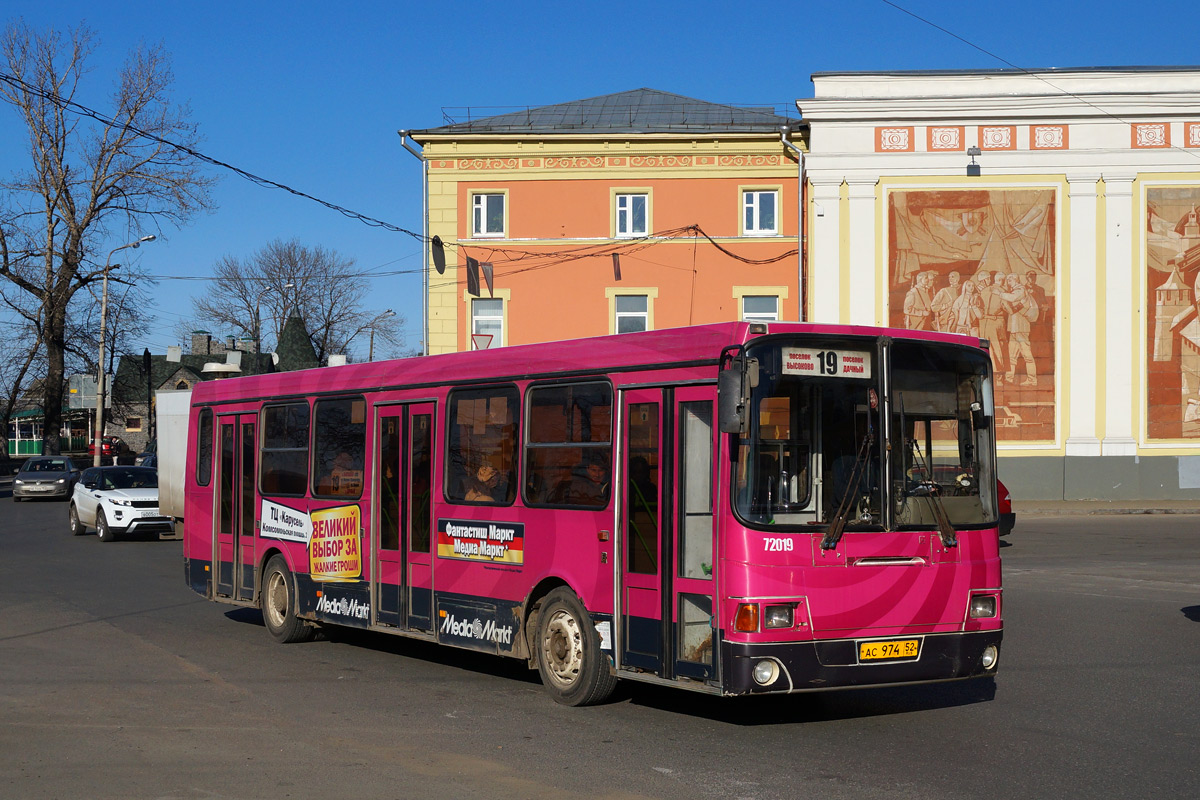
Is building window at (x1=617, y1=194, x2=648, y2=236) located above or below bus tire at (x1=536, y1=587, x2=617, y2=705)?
above

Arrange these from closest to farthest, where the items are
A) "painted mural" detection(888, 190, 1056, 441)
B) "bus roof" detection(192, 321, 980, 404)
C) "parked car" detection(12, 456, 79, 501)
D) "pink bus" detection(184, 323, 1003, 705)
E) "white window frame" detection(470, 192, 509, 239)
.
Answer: "pink bus" detection(184, 323, 1003, 705), "bus roof" detection(192, 321, 980, 404), "painted mural" detection(888, 190, 1056, 441), "white window frame" detection(470, 192, 509, 239), "parked car" detection(12, 456, 79, 501)

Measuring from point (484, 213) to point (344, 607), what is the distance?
87.5 feet

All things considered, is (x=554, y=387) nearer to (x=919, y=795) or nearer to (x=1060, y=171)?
(x=919, y=795)

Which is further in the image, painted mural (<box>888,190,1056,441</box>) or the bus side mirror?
painted mural (<box>888,190,1056,441</box>)

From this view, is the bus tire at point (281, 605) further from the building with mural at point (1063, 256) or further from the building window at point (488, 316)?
the building window at point (488, 316)

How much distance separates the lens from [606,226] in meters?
36.7

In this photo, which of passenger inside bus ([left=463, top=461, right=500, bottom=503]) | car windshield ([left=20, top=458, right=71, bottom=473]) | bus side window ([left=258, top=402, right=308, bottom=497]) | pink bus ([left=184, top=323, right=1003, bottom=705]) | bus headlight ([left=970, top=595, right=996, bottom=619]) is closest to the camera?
pink bus ([left=184, top=323, right=1003, bottom=705])

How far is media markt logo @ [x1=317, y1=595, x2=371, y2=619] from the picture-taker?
11.2m

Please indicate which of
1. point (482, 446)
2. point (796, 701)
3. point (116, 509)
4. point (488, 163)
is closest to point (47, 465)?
point (488, 163)

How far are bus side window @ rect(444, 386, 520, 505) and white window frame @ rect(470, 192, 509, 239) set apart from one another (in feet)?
89.4

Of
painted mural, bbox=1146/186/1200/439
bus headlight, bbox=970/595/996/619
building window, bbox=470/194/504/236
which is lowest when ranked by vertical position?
bus headlight, bbox=970/595/996/619

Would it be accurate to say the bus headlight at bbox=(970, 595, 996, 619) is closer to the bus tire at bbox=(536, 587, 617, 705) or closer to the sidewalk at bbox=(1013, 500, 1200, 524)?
the bus tire at bbox=(536, 587, 617, 705)

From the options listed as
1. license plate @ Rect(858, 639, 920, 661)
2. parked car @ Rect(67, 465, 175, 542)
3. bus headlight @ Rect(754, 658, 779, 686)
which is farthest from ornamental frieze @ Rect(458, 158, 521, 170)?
bus headlight @ Rect(754, 658, 779, 686)

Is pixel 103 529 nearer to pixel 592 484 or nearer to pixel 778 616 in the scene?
pixel 592 484
